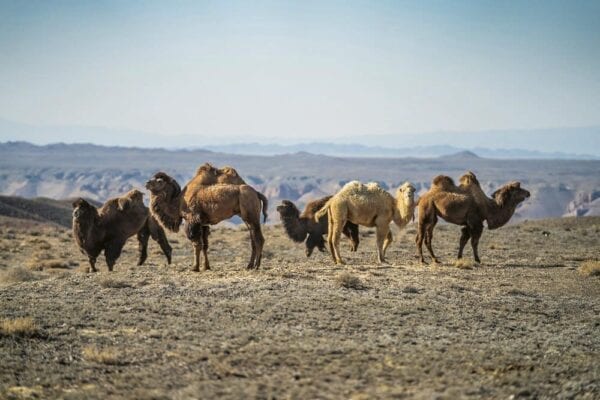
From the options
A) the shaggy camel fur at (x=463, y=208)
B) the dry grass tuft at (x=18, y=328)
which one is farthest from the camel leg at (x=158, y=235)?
the dry grass tuft at (x=18, y=328)

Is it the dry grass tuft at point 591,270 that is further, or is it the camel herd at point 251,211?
the dry grass tuft at point 591,270

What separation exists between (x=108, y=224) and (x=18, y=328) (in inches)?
361

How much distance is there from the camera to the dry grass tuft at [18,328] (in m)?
8.98

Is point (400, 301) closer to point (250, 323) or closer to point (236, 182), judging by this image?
point (250, 323)

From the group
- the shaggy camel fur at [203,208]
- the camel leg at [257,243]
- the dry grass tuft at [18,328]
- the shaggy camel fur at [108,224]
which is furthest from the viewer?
the shaggy camel fur at [108,224]

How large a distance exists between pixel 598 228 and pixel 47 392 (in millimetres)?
32091

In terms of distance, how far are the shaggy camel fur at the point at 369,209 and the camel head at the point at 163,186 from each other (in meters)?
3.75

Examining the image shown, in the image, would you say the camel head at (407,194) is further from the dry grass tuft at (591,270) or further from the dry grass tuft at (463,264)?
the dry grass tuft at (591,270)

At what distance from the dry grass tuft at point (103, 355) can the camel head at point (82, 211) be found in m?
9.61

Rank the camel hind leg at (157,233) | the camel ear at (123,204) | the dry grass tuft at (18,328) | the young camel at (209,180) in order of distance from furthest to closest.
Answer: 1. the camel hind leg at (157,233)
2. the camel ear at (123,204)
3. the young camel at (209,180)
4. the dry grass tuft at (18,328)

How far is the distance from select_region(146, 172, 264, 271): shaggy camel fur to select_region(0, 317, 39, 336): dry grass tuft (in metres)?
5.69

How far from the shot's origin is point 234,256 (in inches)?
952

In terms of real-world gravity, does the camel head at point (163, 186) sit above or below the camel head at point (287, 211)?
above

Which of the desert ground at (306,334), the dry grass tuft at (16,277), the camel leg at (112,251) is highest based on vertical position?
the desert ground at (306,334)
